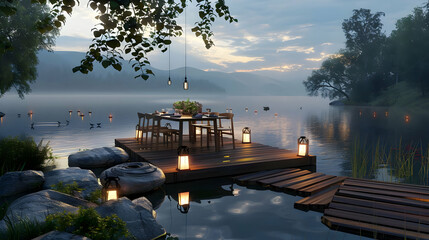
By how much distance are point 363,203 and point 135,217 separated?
3.47 m

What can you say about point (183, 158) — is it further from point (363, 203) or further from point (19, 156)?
point (19, 156)

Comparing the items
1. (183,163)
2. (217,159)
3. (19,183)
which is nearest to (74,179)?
(19,183)

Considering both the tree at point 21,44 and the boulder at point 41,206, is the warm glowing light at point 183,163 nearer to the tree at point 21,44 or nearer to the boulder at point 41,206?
the boulder at point 41,206

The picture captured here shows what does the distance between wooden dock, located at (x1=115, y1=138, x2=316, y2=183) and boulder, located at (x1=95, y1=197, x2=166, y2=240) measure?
263cm

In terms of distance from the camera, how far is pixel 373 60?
54.3 metres

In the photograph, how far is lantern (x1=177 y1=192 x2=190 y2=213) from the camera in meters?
5.57

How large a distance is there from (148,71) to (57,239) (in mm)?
1857

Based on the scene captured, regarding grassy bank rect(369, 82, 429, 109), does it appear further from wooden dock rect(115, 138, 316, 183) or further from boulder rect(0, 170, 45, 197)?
boulder rect(0, 170, 45, 197)

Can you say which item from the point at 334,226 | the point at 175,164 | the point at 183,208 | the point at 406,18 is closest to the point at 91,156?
the point at 175,164

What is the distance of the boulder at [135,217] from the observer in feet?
13.5

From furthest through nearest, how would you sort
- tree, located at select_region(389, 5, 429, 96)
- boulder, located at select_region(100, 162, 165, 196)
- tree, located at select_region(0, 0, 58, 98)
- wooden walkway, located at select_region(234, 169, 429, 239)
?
tree, located at select_region(389, 5, 429, 96) → tree, located at select_region(0, 0, 58, 98) → boulder, located at select_region(100, 162, 165, 196) → wooden walkway, located at select_region(234, 169, 429, 239)

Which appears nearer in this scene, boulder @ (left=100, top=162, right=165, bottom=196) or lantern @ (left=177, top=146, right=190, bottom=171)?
boulder @ (left=100, top=162, right=165, bottom=196)

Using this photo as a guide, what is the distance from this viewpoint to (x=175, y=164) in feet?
25.5

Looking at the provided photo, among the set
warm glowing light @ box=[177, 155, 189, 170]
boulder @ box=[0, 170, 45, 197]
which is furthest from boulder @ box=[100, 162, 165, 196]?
boulder @ box=[0, 170, 45, 197]
